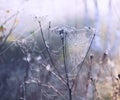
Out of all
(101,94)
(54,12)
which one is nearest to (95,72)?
(101,94)

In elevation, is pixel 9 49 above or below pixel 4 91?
above

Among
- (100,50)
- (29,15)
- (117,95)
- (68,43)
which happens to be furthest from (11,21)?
(117,95)

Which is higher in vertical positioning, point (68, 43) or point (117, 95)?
point (68, 43)

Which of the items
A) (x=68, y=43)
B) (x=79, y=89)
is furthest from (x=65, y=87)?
(x=68, y=43)

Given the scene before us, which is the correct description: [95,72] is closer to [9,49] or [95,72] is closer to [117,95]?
[117,95]

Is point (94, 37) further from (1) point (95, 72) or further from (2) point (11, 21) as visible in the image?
(2) point (11, 21)

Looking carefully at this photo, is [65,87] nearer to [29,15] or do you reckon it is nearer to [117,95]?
[117,95]

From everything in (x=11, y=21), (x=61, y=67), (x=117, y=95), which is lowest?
(x=117, y=95)
